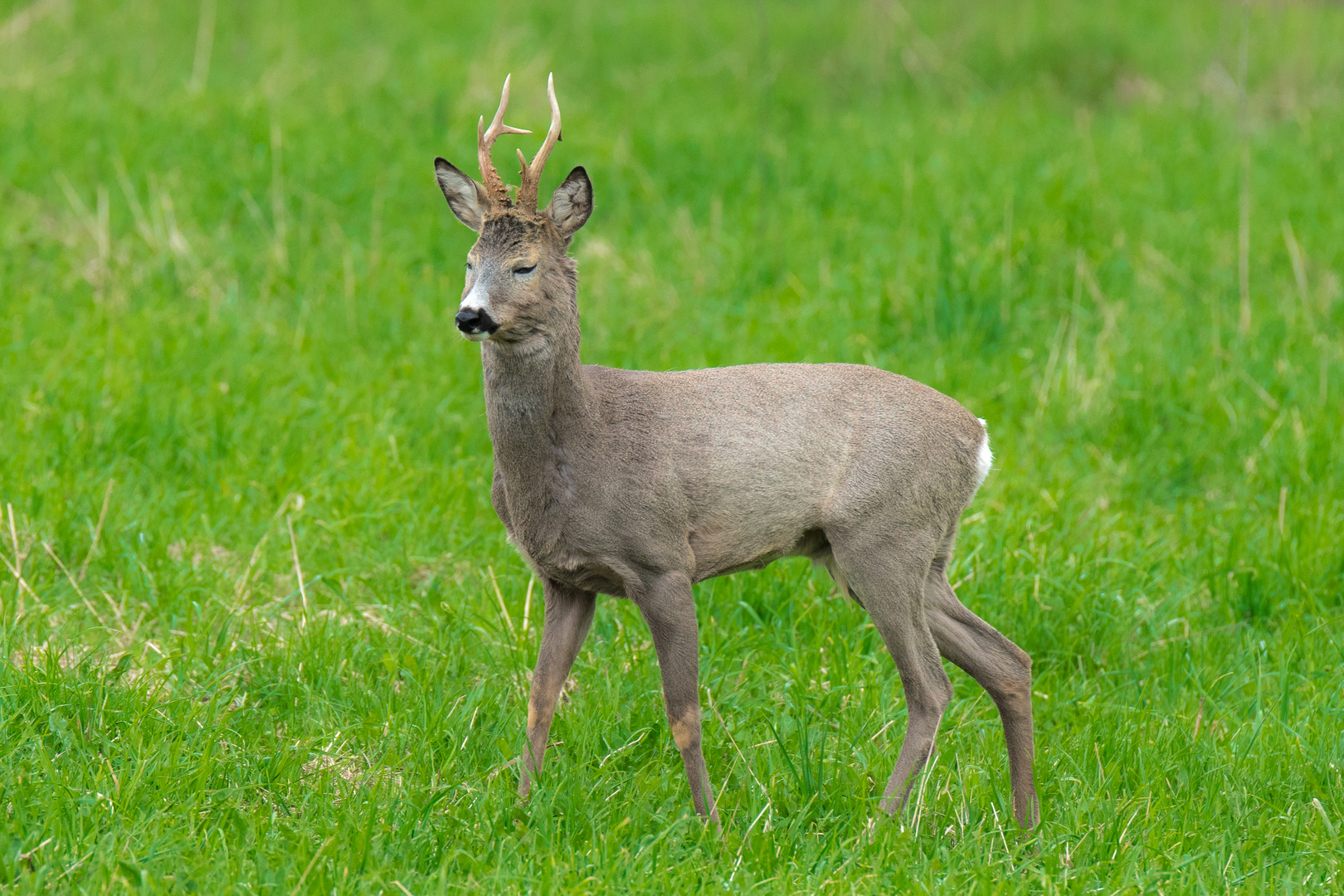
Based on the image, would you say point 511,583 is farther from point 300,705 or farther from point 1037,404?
point 1037,404

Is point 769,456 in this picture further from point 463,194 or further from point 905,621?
point 463,194

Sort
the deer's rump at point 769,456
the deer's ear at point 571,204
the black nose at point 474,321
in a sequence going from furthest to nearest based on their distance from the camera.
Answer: the deer's rump at point 769,456 < the deer's ear at point 571,204 < the black nose at point 474,321

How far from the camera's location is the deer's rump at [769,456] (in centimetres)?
367

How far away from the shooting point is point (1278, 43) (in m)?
11.6

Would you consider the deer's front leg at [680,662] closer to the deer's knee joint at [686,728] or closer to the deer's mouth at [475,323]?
the deer's knee joint at [686,728]

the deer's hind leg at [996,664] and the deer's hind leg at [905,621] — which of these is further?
the deer's hind leg at [996,664]

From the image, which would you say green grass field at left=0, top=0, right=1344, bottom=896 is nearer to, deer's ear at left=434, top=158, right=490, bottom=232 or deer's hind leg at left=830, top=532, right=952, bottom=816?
deer's hind leg at left=830, top=532, right=952, bottom=816

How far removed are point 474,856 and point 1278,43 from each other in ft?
35.3

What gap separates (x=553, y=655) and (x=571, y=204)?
4.15 feet

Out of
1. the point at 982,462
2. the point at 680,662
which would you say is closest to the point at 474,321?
the point at 680,662

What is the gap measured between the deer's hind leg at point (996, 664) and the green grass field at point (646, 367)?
14cm

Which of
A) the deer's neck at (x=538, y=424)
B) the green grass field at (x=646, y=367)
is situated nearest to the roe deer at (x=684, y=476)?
the deer's neck at (x=538, y=424)

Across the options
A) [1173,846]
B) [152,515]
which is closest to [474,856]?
[1173,846]

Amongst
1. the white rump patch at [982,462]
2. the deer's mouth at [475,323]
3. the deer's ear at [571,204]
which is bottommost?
the white rump patch at [982,462]
